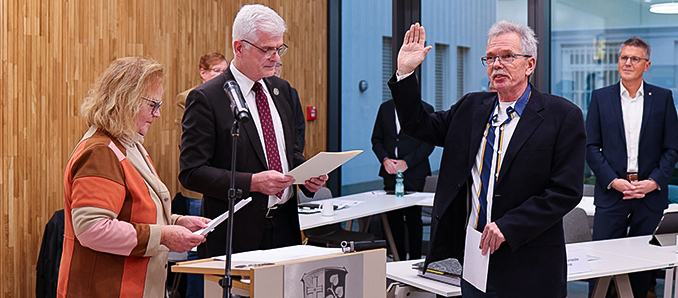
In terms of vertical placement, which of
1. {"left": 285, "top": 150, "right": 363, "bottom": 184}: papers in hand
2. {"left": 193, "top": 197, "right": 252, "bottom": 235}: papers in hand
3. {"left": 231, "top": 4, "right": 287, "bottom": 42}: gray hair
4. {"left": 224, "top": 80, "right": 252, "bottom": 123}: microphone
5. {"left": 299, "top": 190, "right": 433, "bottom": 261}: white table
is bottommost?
{"left": 299, "top": 190, "right": 433, "bottom": 261}: white table

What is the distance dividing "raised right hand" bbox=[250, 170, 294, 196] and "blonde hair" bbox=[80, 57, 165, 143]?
1.55ft

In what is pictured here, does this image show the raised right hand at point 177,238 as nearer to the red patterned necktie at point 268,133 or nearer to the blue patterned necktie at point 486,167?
the red patterned necktie at point 268,133

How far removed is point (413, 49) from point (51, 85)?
314cm

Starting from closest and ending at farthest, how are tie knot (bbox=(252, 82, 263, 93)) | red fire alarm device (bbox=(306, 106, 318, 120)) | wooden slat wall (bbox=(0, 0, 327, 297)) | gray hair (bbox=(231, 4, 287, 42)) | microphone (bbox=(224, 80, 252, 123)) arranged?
microphone (bbox=(224, 80, 252, 123)), gray hair (bbox=(231, 4, 287, 42)), tie knot (bbox=(252, 82, 263, 93)), wooden slat wall (bbox=(0, 0, 327, 297)), red fire alarm device (bbox=(306, 106, 318, 120))

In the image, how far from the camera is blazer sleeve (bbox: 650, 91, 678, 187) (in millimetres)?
4441

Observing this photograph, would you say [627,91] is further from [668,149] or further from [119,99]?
[119,99]

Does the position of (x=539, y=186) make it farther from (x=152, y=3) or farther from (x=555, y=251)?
(x=152, y=3)

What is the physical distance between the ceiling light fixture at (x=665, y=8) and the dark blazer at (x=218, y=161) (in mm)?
4799

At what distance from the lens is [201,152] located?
8.11ft

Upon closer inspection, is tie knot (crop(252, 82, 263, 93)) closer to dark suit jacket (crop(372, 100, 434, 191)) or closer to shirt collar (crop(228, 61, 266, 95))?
shirt collar (crop(228, 61, 266, 95))

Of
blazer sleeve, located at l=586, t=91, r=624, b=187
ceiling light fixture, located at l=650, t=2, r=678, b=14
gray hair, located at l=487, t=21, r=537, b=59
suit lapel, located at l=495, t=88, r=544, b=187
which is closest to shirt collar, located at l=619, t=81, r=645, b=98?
blazer sleeve, located at l=586, t=91, r=624, b=187

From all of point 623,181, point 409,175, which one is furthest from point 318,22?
point 623,181

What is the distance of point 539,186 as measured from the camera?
2293 mm

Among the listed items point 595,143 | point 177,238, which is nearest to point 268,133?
point 177,238
